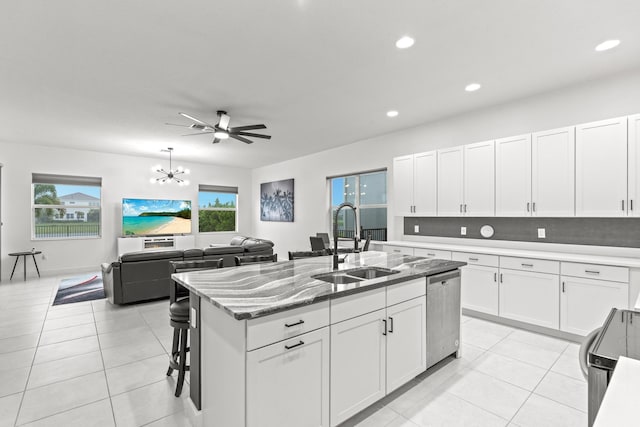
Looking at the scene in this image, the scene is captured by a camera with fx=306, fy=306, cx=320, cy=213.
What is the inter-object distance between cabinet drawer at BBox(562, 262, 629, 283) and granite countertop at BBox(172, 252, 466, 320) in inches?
55.7

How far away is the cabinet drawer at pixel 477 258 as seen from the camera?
12.0ft

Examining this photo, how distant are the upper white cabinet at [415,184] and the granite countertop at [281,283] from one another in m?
1.93

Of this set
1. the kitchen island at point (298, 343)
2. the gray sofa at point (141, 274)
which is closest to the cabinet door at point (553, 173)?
the kitchen island at point (298, 343)

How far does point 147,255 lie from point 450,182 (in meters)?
4.42

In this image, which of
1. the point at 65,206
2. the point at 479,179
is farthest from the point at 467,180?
the point at 65,206

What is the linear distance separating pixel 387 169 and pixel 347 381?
4313mm

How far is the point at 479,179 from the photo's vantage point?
13.3ft

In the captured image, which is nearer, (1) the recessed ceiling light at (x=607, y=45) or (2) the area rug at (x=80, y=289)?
(1) the recessed ceiling light at (x=607, y=45)

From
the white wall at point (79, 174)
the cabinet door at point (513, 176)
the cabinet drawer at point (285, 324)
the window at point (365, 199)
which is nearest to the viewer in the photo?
the cabinet drawer at point (285, 324)

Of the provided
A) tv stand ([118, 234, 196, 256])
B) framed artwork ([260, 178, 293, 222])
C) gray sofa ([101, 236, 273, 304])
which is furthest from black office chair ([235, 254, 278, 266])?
tv stand ([118, 234, 196, 256])

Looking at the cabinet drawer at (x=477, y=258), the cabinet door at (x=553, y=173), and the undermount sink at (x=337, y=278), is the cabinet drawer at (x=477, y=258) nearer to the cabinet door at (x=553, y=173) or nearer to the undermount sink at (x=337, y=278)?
the cabinet door at (x=553, y=173)

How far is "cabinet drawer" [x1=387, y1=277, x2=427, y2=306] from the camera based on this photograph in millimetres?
Answer: 2107

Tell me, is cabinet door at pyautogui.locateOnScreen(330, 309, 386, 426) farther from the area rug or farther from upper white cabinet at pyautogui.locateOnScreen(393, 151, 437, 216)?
the area rug

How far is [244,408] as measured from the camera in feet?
4.68
